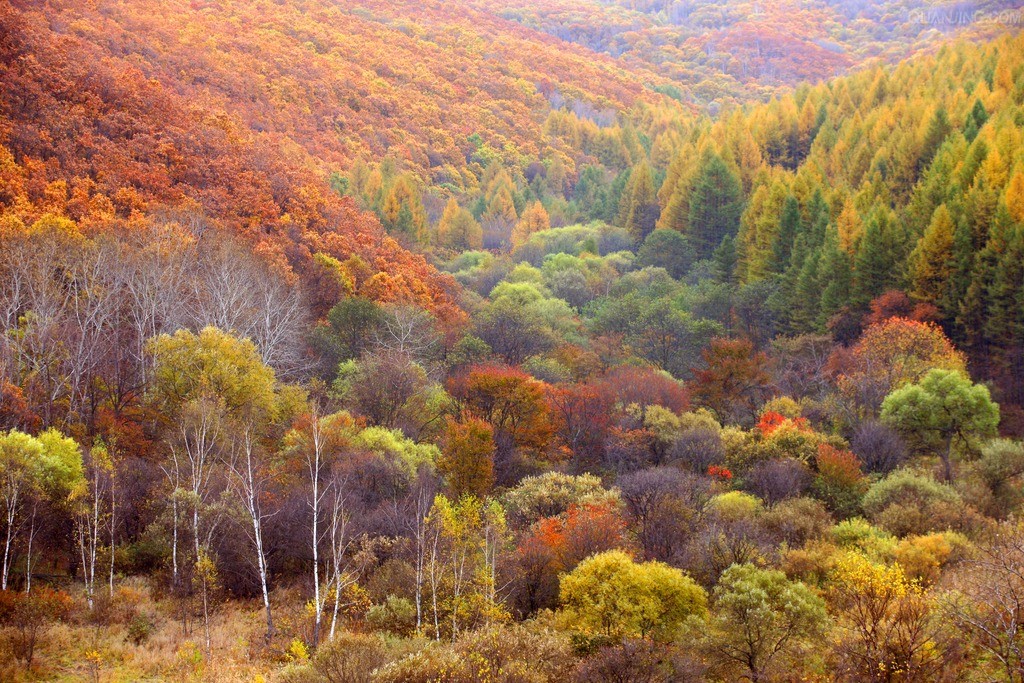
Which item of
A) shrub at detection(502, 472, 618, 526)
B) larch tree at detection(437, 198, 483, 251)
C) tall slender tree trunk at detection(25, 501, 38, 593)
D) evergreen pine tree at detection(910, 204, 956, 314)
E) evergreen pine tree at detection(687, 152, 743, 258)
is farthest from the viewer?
larch tree at detection(437, 198, 483, 251)

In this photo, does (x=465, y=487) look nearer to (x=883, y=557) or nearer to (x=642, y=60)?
(x=883, y=557)

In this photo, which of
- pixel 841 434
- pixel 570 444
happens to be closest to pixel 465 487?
pixel 570 444

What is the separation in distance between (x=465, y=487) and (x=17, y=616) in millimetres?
15136

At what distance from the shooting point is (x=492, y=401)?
37.6m

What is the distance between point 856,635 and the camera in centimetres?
1727

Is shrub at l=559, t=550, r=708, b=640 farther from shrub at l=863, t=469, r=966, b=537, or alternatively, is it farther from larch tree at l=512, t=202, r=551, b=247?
larch tree at l=512, t=202, r=551, b=247

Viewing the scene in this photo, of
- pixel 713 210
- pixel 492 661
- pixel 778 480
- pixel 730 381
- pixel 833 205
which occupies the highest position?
pixel 833 205

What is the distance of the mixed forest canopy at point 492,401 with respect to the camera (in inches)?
768

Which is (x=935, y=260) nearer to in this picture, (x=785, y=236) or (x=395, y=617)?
(x=785, y=236)

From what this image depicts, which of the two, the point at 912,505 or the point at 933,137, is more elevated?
the point at 933,137

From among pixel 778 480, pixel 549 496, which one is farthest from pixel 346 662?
pixel 778 480

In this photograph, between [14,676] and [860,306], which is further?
[860,306]

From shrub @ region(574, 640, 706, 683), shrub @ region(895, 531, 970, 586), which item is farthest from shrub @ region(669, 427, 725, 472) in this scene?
shrub @ region(574, 640, 706, 683)

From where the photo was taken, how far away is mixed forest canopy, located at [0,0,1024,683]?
1952 cm
